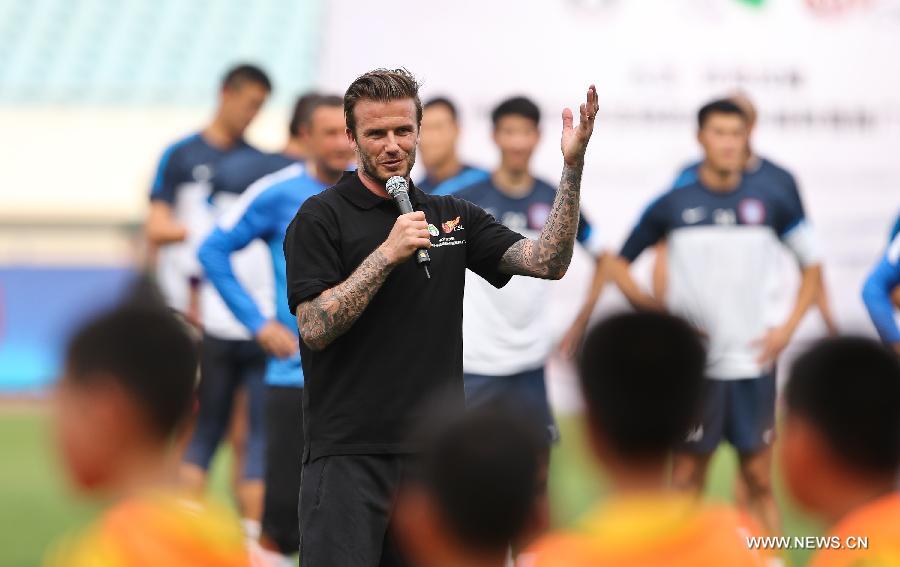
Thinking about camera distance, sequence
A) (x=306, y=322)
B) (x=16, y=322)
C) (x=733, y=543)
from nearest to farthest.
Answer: (x=733, y=543)
(x=306, y=322)
(x=16, y=322)

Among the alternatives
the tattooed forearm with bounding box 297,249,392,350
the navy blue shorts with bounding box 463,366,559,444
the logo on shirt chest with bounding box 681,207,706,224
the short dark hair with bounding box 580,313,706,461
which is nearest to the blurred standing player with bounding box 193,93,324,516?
the navy blue shorts with bounding box 463,366,559,444

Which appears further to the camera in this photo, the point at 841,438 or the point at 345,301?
the point at 345,301

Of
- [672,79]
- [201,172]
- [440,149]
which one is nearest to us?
[201,172]

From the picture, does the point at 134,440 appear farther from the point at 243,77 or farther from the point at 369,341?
the point at 243,77

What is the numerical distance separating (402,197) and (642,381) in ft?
5.50

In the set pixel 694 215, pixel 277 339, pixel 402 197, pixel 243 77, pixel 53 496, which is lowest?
pixel 53 496

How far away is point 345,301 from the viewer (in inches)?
185

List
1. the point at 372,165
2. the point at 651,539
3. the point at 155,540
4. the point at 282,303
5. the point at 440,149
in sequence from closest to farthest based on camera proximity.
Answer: the point at 155,540 → the point at 651,539 → the point at 372,165 → the point at 282,303 → the point at 440,149

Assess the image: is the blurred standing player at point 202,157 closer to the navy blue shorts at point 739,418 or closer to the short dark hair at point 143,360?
the navy blue shorts at point 739,418

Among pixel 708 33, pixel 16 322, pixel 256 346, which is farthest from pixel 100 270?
pixel 256 346

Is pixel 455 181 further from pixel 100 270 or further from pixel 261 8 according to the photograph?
pixel 261 8

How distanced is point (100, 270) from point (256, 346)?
12.4m

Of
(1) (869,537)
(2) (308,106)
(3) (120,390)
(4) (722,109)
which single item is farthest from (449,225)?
(4) (722,109)

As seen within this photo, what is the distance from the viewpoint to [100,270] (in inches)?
807
